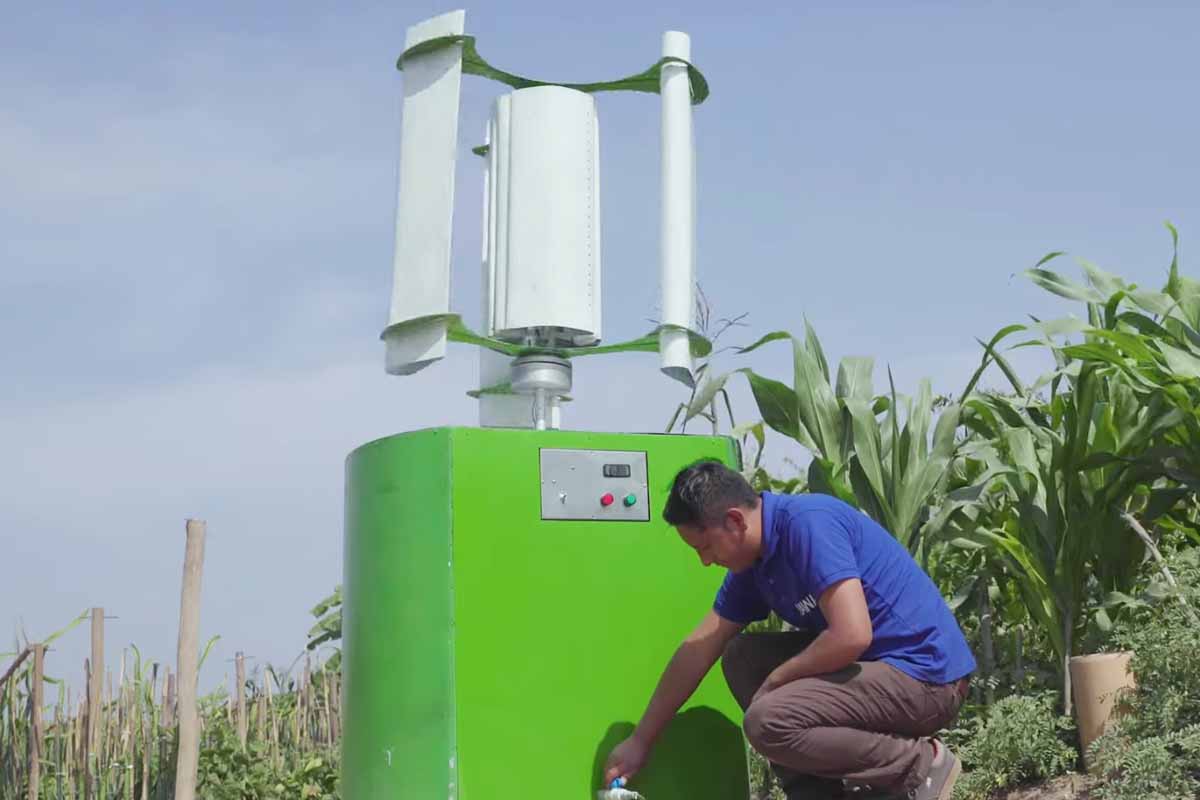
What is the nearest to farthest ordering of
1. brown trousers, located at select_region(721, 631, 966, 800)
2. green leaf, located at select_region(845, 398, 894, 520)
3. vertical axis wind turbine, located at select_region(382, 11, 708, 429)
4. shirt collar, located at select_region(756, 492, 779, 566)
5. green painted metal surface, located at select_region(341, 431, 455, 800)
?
brown trousers, located at select_region(721, 631, 966, 800) < shirt collar, located at select_region(756, 492, 779, 566) < green painted metal surface, located at select_region(341, 431, 455, 800) < vertical axis wind turbine, located at select_region(382, 11, 708, 429) < green leaf, located at select_region(845, 398, 894, 520)

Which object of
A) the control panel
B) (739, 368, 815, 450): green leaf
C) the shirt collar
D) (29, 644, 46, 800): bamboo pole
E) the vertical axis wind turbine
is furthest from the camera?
(29, 644, 46, 800): bamboo pole

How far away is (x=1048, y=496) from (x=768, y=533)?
51.1 inches

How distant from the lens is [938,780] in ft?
9.72

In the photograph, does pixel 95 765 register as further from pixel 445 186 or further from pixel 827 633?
pixel 827 633

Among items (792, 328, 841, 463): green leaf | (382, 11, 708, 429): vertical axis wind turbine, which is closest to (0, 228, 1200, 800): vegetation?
(792, 328, 841, 463): green leaf

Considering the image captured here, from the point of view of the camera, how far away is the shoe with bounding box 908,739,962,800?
116 inches

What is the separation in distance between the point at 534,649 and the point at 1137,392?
1859 mm

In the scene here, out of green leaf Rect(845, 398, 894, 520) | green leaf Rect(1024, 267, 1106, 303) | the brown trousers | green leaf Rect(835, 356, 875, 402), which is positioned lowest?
the brown trousers

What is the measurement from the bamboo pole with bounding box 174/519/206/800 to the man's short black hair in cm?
221

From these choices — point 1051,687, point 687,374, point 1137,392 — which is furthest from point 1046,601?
point 687,374

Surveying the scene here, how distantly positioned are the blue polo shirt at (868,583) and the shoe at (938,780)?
7.4 inches

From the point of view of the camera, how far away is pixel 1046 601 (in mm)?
3875

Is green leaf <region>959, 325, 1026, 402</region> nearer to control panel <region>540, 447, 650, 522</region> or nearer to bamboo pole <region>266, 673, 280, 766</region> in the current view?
control panel <region>540, 447, 650, 522</region>

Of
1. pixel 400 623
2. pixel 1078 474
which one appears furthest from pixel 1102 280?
pixel 400 623
